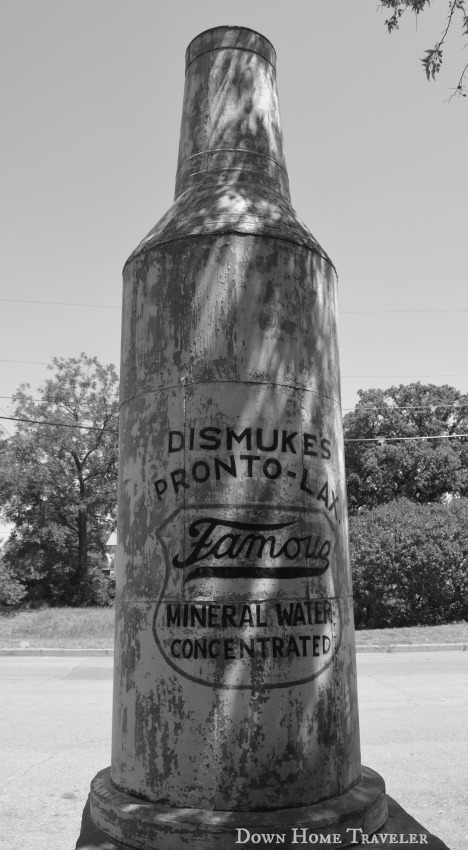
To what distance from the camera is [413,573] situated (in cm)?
1931

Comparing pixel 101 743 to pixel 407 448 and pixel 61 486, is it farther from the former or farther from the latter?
pixel 407 448

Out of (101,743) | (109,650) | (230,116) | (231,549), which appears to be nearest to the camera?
(231,549)

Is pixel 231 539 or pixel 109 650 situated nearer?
pixel 231 539

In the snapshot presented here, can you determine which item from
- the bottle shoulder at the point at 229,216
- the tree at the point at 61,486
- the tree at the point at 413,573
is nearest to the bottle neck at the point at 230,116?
the bottle shoulder at the point at 229,216

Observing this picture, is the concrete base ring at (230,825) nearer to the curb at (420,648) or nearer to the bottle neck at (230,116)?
the bottle neck at (230,116)

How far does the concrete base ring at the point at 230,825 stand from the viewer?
3.08 metres

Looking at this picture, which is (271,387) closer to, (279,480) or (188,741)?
(279,480)

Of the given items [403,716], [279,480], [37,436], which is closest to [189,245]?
[279,480]

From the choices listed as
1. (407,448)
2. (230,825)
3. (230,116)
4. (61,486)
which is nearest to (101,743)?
(230,825)

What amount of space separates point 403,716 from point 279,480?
6.68m

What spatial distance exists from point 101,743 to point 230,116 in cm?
666

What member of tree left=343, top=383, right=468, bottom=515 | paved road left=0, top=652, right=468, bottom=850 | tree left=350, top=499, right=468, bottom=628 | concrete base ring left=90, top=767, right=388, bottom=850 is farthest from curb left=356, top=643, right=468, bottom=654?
tree left=343, top=383, right=468, bottom=515

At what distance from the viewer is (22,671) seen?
1371 centimetres

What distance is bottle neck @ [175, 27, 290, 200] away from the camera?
4344 millimetres
